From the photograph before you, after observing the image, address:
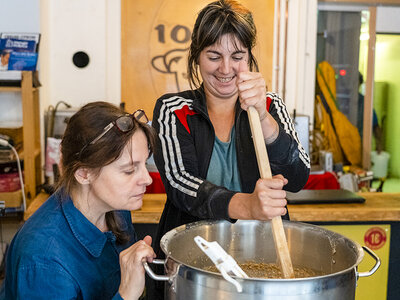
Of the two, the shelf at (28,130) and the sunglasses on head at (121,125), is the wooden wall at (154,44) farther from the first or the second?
the sunglasses on head at (121,125)

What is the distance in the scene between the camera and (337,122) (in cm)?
527

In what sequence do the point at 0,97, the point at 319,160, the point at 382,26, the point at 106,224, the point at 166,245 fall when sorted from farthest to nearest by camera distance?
1. the point at 382,26
2. the point at 319,160
3. the point at 0,97
4. the point at 106,224
5. the point at 166,245

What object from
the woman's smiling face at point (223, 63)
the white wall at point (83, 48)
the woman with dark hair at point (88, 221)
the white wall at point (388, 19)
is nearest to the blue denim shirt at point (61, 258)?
the woman with dark hair at point (88, 221)

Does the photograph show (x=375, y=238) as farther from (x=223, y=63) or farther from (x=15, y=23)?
(x=15, y=23)

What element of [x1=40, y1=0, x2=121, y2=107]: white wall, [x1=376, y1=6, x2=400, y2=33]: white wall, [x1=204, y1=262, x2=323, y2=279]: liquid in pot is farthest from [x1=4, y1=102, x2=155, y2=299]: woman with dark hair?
[x1=376, y1=6, x2=400, y2=33]: white wall

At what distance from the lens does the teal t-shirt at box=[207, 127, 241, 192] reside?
159 cm

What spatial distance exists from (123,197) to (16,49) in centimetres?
Answer: 256

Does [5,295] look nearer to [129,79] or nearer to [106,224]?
[106,224]

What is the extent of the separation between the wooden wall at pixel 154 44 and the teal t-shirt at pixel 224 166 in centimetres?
308

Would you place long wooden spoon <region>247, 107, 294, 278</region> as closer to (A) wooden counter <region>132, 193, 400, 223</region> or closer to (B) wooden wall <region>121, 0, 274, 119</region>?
(A) wooden counter <region>132, 193, 400, 223</region>

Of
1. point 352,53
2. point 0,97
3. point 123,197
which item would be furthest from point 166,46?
point 123,197

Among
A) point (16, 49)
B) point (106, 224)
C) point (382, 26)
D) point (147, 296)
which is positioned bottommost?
point (147, 296)

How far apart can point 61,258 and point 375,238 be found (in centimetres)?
190

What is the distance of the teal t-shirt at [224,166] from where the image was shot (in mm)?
1594
